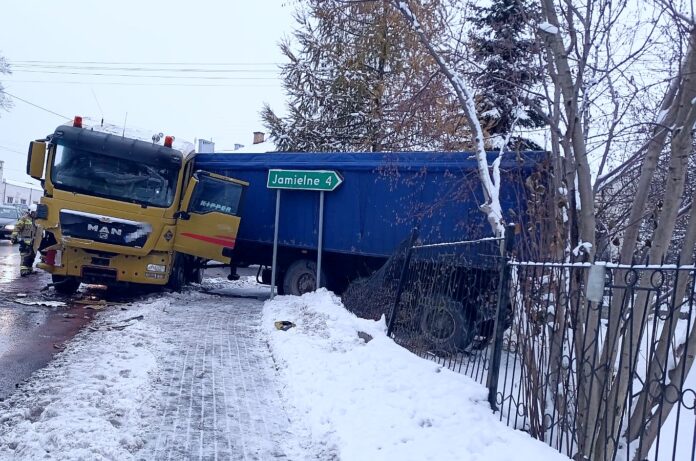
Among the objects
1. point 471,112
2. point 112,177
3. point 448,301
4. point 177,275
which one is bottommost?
point 177,275

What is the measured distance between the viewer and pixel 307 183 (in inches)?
536

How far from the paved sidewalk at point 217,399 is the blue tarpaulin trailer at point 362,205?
10.2ft

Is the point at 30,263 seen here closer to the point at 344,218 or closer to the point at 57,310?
the point at 57,310

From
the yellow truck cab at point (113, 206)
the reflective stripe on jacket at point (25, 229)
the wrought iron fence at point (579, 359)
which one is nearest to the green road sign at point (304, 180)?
the yellow truck cab at point (113, 206)

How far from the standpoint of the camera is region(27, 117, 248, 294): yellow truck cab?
42.5 feet

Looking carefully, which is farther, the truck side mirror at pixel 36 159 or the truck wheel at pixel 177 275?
the truck wheel at pixel 177 275

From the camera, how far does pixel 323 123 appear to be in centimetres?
2236

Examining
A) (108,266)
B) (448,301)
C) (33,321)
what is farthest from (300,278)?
(448,301)

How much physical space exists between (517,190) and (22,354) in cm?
675

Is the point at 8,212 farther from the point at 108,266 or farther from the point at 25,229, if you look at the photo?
the point at 108,266

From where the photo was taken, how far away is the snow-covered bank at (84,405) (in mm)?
5074

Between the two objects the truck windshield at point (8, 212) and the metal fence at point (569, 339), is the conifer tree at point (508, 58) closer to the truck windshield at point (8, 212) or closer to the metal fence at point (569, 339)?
the metal fence at point (569, 339)

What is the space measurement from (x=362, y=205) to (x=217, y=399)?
695 cm

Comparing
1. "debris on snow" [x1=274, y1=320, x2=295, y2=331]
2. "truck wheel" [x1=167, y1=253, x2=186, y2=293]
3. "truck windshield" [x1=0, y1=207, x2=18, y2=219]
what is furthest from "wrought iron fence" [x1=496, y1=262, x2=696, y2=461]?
"truck windshield" [x1=0, y1=207, x2=18, y2=219]
